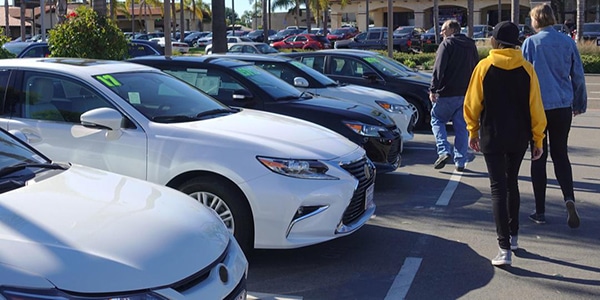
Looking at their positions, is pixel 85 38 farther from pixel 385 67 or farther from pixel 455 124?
pixel 455 124

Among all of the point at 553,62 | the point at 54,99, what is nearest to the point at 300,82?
the point at 553,62

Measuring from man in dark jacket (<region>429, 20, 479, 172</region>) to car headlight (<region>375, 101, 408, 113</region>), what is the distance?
146 cm

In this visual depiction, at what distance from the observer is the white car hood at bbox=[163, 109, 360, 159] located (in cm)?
523

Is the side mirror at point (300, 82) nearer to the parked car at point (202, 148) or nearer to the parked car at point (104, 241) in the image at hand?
the parked car at point (202, 148)

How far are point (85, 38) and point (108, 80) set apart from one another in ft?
23.3

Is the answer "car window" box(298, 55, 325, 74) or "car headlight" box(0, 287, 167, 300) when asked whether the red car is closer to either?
"car window" box(298, 55, 325, 74)

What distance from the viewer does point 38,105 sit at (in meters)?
5.91

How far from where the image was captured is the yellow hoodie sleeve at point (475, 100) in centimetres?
517

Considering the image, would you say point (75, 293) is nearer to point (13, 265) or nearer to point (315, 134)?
point (13, 265)

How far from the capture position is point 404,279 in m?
5.02

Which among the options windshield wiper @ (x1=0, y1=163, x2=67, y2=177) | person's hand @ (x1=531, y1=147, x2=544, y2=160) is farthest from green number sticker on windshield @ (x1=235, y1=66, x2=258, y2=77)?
windshield wiper @ (x1=0, y1=163, x2=67, y2=177)

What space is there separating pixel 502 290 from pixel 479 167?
4.37 m

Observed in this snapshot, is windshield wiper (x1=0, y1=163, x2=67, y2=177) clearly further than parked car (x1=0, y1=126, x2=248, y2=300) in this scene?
Yes

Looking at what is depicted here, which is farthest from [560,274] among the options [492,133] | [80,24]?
[80,24]
